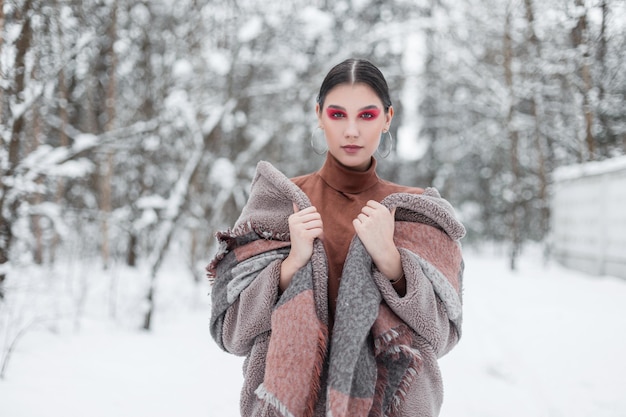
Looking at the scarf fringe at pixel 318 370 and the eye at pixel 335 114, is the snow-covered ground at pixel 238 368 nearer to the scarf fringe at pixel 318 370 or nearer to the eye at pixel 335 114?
the scarf fringe at pixel 318 370

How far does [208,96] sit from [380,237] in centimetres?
695

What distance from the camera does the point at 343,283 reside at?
1.30 m

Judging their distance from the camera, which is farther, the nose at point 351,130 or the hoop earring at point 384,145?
the hoop earring at point 384,145

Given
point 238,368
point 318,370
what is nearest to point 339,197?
point 318,370

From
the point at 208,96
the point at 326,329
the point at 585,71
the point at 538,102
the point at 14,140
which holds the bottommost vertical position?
the point at 326,329

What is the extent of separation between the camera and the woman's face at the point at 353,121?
1.44 m

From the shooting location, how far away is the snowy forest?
15.5 feet

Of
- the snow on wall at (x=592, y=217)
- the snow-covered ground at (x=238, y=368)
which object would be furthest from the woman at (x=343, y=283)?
the snow on wall at (x=592, y=217)

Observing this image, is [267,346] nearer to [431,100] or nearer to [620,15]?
[620,15]

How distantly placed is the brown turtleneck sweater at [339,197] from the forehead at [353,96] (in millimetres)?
179

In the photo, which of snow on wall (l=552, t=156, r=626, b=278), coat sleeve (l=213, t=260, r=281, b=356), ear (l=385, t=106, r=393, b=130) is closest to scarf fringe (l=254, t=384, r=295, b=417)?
coat sleeve (l=213, t=260, r=281, b=356)

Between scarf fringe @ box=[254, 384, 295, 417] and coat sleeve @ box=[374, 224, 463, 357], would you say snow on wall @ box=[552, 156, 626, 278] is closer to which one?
coat sleeve @ box=[374, 224, 463, 357]

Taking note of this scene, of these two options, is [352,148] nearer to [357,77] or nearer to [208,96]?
[357,77]

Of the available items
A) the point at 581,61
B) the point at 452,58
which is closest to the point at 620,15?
the point at 581,61
